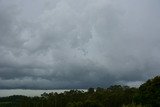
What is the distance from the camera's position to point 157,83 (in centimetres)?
9475

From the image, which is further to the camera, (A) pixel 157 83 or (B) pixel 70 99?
(B) pixel 70 99

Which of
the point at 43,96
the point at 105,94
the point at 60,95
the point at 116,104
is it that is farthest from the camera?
the point at 43,96

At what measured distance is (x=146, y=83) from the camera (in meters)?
97.5

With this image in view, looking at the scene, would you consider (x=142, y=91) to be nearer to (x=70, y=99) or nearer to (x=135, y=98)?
(x=135, y=98)

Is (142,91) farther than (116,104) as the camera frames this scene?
No

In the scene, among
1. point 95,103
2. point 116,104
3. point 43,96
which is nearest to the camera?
point 95,103

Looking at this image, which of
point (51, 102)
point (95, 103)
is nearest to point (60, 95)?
point (51, 102)

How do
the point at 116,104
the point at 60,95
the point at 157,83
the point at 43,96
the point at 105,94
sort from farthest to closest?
the point at 43,96
the point at 60,95
the point at 105,94
the point at 116,104
the point at 157,83

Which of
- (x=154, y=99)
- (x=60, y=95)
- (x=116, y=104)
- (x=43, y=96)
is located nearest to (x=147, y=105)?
(x=154, y=99)

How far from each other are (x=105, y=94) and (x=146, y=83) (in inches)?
2165

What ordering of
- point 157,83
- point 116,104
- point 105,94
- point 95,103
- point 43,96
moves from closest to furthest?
1. point 157,83
2. point 95,103
3. point 116,104
4. point 105,94
5. point 43,96

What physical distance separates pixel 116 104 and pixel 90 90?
132ft

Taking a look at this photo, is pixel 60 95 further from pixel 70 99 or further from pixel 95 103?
pixel 95 103

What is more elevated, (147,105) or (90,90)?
(90,90)
